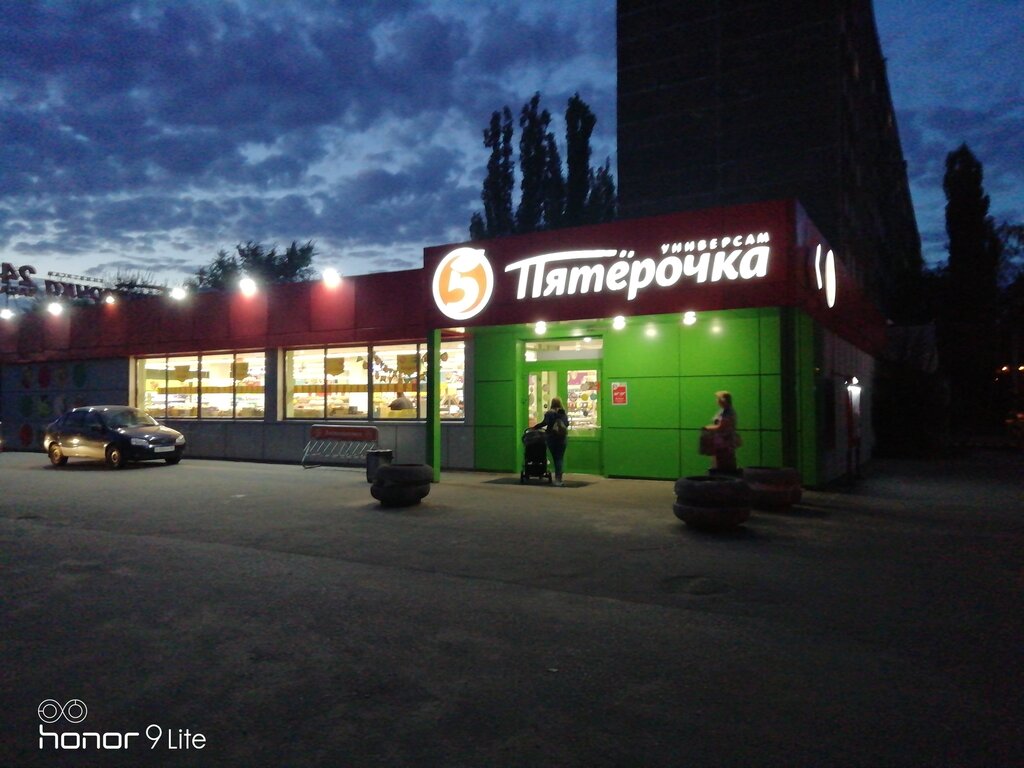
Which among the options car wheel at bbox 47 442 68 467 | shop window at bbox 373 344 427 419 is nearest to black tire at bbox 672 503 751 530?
shop window at bbox 373 344 427 419

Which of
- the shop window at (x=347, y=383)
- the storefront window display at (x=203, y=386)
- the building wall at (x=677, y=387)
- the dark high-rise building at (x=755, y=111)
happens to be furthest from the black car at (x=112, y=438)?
the dark high-rise building at (x=755, y=111)

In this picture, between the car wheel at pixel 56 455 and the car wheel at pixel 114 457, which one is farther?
the car wheel at pixel 56 455

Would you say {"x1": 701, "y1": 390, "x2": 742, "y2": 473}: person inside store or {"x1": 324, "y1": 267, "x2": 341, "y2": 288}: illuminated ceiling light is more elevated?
{"x1": 324, "y1": 267, "x2": 341, "y2": 288}: illuminated ceiling light

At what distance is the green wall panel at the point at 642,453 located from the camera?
1522 cm

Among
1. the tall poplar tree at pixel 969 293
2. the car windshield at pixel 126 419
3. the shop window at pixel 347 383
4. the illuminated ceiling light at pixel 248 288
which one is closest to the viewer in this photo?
the car windshield at pixel 126 419

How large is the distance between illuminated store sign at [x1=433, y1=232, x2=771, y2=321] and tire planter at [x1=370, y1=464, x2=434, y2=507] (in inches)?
188

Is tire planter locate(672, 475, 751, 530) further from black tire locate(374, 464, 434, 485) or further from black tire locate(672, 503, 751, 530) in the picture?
black tire locate(374, 464, 434, 485)

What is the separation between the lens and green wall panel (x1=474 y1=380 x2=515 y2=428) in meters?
17.3

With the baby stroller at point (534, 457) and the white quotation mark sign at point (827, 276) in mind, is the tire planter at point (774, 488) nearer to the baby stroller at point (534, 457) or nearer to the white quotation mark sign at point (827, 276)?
the white quotation mark sign at point (827, 276)

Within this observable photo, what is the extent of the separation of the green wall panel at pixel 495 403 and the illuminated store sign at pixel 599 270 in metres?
2.64

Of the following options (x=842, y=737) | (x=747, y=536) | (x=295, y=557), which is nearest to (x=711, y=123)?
(x=747, y=536)

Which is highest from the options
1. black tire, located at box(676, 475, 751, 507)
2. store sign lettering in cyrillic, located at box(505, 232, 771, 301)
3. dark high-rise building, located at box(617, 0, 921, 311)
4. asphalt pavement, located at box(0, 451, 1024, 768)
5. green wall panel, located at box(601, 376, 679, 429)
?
dark high-rise building, located at box(617, 0, 921, 311)

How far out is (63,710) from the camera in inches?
160

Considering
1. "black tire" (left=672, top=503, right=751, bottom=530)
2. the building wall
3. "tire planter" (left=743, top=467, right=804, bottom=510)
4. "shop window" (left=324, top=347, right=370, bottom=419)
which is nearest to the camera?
"black tire" (left=672, top=503, right=751, bottom=530)
